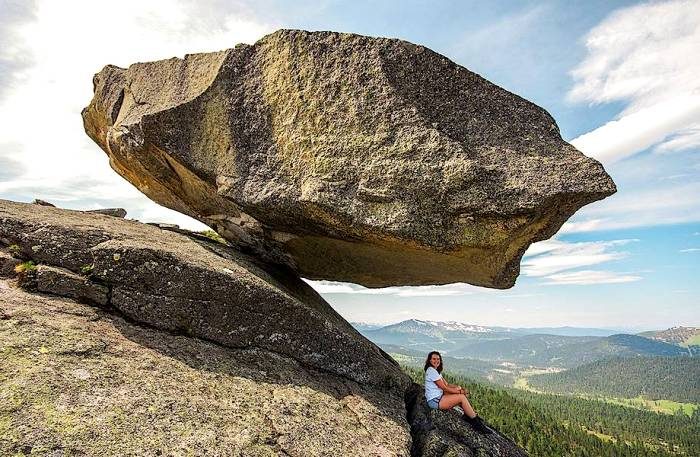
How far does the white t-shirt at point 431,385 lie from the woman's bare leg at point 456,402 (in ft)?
0.88

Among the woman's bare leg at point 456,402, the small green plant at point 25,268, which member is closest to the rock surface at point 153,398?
the small green plant at point 25,268

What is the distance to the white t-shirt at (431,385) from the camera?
1599cm

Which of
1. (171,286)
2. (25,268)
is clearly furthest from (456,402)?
(25,268)

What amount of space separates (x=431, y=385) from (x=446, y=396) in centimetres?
65

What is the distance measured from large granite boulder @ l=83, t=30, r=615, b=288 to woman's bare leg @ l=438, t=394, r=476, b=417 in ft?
16.6

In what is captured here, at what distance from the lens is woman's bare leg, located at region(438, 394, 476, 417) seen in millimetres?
15745

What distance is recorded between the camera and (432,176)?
46.8 feet

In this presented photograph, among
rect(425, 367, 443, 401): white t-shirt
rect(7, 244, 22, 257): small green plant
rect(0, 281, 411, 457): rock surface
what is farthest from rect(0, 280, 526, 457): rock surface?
rect(7, 244, 22, 257): small green plant

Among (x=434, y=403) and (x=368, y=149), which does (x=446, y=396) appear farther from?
(x=368, y=149)

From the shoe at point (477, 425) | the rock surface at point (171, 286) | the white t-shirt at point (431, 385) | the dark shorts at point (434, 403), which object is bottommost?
the shoe at point (477, 425)

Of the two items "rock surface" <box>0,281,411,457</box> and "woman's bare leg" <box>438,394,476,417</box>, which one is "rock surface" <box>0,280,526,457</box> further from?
"woman's bare leg" <box>438,394,476,417</box>

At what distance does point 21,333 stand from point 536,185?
14.6 m

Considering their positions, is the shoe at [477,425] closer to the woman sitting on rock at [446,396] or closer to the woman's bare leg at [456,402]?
the woman sitting on rock at [446,396]

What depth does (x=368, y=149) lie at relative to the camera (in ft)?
49.0
